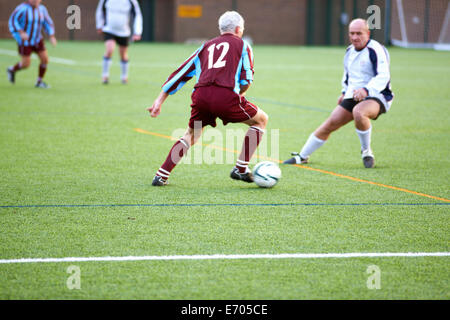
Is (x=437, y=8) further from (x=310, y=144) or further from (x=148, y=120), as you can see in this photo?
(x=310, y=144)

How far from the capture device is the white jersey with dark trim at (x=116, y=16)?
16.8 metres

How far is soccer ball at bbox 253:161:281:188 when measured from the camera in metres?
6.68

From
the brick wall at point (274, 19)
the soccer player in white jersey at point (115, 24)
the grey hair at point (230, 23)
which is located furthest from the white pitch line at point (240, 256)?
the brick wall at point (274, 19)

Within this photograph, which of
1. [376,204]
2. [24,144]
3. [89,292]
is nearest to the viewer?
[89,292]

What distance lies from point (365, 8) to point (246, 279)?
3693cm

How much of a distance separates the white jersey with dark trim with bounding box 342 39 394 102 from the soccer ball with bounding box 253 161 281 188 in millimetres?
1806

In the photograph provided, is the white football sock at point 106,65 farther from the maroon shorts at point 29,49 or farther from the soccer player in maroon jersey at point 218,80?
the soccer player in maroon jersey at point 218,80

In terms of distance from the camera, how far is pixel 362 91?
7.62 metres

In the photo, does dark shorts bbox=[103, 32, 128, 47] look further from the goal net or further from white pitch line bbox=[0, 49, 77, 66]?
the goal net

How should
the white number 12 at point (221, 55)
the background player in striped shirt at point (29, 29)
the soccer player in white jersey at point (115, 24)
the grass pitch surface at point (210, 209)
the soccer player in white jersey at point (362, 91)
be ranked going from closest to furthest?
1. the grass pitch surface at point (210, 209)
2. the white number 12 at point (221, 55)
3. the soccer player in white jersey at point (362, 91)
4. the background player in striped shirt at point (29, 29)
5. the soccer player in white jersey at point (115, 24)

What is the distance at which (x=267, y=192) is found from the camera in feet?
21.6

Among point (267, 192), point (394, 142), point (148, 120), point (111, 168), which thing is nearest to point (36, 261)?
point (267, 192)

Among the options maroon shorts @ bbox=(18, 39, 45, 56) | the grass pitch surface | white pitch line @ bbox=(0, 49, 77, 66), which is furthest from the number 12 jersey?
white pitch line @ bbox=(0, 49, 77, 66)

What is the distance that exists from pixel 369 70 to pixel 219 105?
238cm
